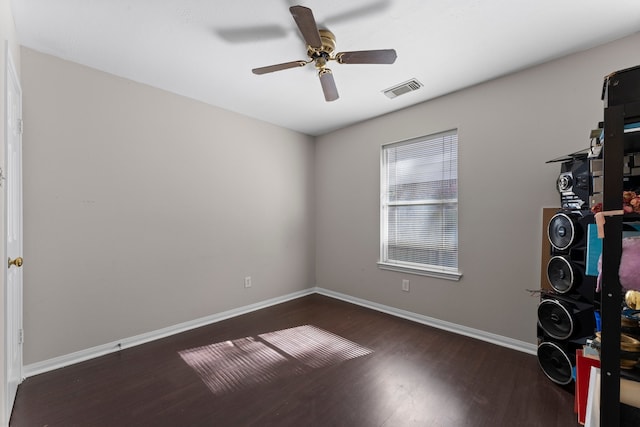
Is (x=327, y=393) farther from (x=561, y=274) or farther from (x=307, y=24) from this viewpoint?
(x=307, y=24)

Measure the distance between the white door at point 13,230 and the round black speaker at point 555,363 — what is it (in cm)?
339

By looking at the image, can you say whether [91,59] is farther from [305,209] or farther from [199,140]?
[305,209]

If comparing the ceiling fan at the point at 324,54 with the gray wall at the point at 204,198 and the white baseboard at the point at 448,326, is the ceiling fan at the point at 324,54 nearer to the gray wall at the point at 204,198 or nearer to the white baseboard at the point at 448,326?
the gray wall at the point at 204,198

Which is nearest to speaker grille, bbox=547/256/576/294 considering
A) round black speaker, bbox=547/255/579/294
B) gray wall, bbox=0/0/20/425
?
round black speaker, bbox=547/255/579/294

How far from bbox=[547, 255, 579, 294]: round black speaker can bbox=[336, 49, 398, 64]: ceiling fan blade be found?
71.7 inches

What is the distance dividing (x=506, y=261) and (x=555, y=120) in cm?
126

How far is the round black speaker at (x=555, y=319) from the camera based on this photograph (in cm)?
175

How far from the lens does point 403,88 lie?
265cm

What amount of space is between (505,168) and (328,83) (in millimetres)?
1789

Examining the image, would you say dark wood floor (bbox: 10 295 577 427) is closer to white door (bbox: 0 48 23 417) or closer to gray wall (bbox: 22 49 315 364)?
white door (bbox: 0 48 23 417)

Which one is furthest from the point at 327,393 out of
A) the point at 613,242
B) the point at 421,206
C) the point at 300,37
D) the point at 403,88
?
the point at 403,88

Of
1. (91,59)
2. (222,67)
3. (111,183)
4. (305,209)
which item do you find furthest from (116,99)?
(305,209)

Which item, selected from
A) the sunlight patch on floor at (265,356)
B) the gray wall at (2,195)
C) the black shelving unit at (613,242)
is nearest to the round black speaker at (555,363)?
the black shelving unit at (613,242)

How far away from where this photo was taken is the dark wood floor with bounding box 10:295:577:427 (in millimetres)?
1563
